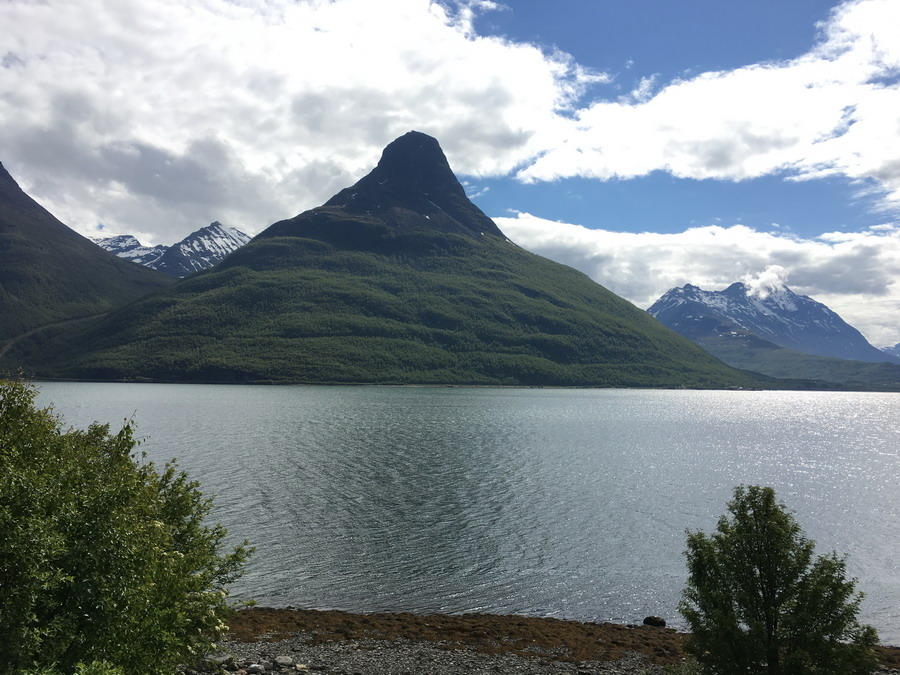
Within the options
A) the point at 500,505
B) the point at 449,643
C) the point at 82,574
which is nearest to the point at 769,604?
the point at 449,643

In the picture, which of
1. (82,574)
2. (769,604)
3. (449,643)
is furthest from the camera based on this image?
(449,643)

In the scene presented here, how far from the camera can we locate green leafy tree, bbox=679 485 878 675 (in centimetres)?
1973

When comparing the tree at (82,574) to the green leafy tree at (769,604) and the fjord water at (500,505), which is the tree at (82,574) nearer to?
the green leafy tree at (769,604)

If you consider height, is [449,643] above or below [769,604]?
below

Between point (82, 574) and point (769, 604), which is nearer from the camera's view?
point (82, 574)

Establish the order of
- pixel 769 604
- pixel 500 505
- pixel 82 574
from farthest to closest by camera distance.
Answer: pixel 500 505 → pixel 769 604 → pixel 82 574

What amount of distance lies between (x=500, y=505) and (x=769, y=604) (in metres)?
46.7

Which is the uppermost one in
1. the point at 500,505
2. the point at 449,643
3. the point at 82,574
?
the point at 82,574

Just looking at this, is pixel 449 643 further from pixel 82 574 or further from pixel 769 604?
pixel 82 574

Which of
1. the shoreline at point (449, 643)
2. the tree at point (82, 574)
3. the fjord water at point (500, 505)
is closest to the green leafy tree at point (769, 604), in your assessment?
the shoreline at point (449, 643)

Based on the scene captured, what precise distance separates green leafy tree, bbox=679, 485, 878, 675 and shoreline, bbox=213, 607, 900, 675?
7.32 metres

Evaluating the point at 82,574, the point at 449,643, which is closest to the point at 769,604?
the point at 449,643

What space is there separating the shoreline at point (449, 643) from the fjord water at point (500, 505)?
318 cm

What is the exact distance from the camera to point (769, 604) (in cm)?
2102
